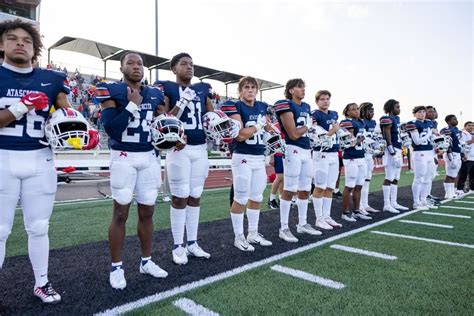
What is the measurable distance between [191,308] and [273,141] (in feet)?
8.12


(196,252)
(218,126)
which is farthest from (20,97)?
(196,252)

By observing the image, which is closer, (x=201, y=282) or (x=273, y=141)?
(x=201, y=282)

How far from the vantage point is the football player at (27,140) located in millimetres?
2625

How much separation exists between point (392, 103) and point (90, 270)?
620 cm

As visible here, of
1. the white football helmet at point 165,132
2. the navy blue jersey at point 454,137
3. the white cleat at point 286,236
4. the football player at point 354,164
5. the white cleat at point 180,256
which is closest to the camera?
the white football helmet at point 165,132

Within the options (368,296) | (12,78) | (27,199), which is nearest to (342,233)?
(368,296)

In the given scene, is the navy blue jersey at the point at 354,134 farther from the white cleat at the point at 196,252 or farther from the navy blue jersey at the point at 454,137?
the navy blue jersey at the point at 454,137

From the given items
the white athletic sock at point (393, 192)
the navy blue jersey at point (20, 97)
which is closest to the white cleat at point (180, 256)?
the navy blue jersey at point (20, 97)

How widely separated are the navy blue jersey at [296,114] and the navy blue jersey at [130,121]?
2025 millimetres

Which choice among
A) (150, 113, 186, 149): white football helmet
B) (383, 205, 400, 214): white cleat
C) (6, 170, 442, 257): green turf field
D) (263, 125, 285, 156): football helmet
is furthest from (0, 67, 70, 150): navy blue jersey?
(383, 205, 400, 214): white cleat

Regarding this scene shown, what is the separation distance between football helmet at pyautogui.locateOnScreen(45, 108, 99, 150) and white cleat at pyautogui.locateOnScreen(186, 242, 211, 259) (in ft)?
5.89

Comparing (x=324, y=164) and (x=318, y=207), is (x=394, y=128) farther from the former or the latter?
(x=318, y=207)

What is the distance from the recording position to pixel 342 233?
5.16 m

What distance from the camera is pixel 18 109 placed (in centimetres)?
253
